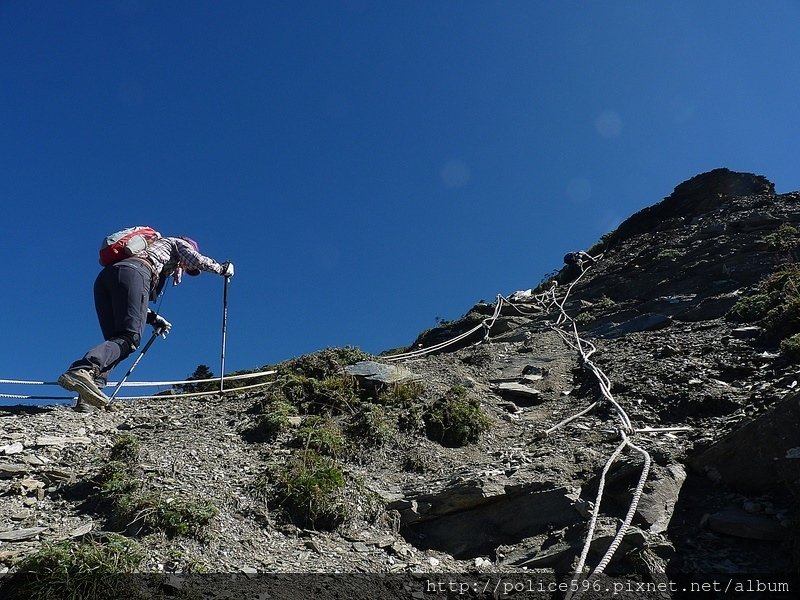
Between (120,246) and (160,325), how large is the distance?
64.0 inches

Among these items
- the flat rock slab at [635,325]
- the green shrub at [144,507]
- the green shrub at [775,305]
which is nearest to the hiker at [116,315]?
the green shrub at [144,507]

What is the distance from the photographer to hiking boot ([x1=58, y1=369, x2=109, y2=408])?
22.2 feet

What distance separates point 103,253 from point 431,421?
5073 millimetres

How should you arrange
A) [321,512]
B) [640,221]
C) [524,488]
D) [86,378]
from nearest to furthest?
1. [321,512]
2. [524,488]
3. [86,378]
4. [640,221]

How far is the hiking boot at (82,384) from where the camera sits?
6.76 meters

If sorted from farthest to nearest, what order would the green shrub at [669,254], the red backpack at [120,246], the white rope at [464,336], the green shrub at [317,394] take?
1. the green shrub at [669,254]
2. the white rope at [464,336]
3. the green shrub at [317,394]
4. the red backpack at [120,246]

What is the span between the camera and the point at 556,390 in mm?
10141

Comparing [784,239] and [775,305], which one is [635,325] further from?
[784,239]

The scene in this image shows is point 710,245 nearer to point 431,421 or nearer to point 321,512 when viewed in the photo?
point 431,421

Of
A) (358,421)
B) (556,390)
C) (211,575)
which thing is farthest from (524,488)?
(556,390)

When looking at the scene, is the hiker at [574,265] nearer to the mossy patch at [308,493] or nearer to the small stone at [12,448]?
the mossy patch at [308,493]

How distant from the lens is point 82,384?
22.4 ft

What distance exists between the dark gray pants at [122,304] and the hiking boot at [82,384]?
0.84 feet

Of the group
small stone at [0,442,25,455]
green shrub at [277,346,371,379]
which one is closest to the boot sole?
small stone at [0,442,25,455]
